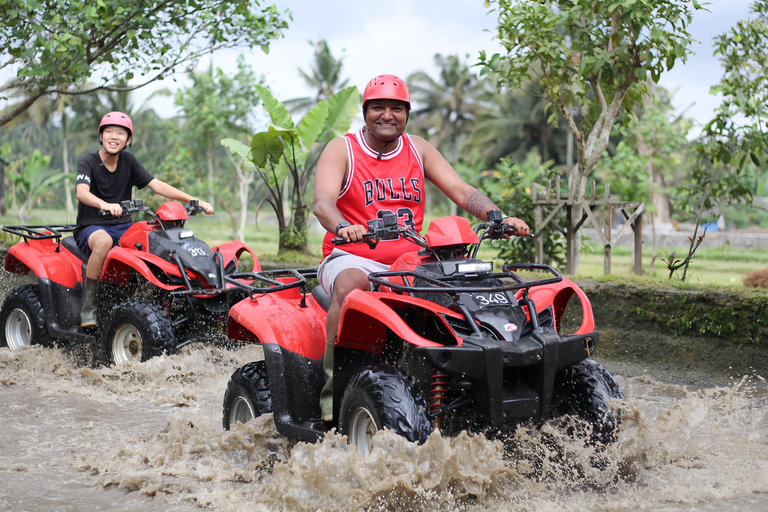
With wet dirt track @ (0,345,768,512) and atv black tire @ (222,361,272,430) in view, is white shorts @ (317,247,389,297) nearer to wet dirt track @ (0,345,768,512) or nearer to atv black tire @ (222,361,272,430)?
atv black tire @ (222,361,272,430)

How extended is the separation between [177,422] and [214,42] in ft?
23.7

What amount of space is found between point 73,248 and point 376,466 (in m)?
5.57

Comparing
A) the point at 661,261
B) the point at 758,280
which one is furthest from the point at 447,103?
the point at 758,280

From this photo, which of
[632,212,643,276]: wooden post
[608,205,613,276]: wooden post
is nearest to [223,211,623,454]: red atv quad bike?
[608,205,613,276]: wooden post

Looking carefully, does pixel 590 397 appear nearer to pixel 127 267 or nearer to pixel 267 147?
pixel 127 267

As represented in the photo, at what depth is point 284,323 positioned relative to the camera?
14.7ft

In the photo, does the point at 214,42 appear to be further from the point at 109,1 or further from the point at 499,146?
the point at 499,146

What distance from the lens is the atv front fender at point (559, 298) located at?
3866 millimetres

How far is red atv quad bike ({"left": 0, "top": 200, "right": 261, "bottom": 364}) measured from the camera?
6898 millimetres

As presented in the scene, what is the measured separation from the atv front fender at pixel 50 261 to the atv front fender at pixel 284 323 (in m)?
3.77

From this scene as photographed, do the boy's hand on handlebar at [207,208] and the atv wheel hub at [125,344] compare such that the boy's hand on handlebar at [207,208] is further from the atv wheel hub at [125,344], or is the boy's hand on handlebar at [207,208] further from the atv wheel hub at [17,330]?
the atv wheel hub at [17,330]

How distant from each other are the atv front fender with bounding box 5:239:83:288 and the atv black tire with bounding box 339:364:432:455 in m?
4.99

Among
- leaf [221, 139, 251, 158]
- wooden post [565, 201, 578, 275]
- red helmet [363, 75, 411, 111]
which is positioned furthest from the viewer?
leaf [221, 139, 251, 158]

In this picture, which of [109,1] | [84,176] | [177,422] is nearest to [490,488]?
[177,422]
